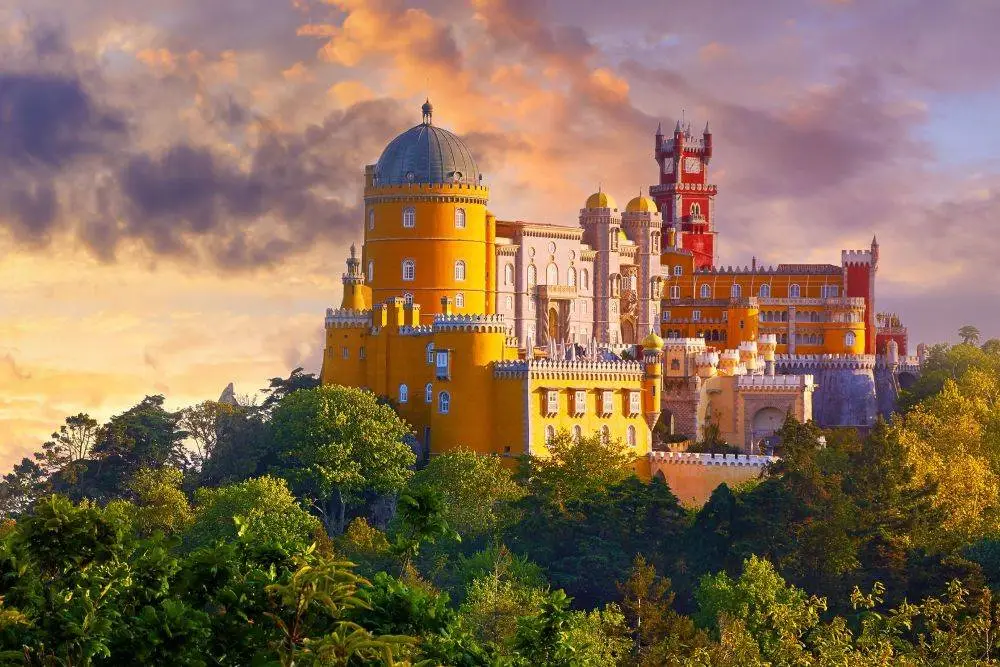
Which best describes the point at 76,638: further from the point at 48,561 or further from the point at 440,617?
the point at 440,617

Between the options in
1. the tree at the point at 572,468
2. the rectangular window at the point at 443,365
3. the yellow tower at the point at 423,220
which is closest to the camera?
the tree at the point at 572,468

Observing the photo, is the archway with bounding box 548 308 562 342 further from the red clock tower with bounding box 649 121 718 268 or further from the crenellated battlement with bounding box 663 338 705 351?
the red clock tower with bounding box 649 121 718 268

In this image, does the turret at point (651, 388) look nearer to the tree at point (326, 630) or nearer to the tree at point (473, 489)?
the tree at point (473, 489)

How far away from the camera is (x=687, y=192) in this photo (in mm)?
127250

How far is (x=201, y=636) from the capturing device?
33469 mm

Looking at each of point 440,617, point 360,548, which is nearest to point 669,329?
point 360,548

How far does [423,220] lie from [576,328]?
44.8 feet

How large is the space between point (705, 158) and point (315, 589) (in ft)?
331

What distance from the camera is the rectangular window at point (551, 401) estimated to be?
278 ft

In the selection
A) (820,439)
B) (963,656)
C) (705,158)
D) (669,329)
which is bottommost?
(963,656)

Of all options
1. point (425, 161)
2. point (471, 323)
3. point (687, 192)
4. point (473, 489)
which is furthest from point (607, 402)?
point (687, 192)

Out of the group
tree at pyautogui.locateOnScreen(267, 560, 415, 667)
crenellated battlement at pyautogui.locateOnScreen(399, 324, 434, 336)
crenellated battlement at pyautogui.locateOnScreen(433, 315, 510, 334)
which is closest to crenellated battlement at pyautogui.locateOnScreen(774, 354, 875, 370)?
crenellated battlement at pyautogui.locateOnScreen(433, 315, 510, 334)

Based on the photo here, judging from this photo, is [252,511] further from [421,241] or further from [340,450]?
[421,241]

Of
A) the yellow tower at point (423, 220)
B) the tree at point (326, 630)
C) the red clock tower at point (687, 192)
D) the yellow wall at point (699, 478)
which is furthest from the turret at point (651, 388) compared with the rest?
the tree at point (326, 630)
